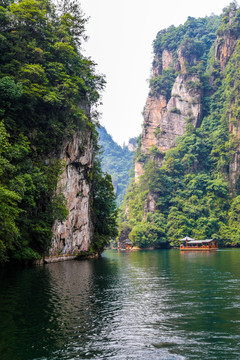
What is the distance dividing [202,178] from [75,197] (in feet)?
181

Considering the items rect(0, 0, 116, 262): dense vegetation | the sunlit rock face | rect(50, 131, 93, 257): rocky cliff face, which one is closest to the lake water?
rect(0, 0, 116, 262): dense vegetation

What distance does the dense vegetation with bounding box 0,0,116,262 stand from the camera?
24.6 metres

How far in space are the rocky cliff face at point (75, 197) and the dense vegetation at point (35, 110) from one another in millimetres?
1775

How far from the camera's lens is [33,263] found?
27.7 meters

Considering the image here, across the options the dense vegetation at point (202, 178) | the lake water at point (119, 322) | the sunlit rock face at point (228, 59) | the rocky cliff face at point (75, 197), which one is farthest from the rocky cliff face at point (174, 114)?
the lake water at point (119, 322)

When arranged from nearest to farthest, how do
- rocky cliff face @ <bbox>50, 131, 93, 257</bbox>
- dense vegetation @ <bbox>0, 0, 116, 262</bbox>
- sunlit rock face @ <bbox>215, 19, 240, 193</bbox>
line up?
dense vegetation @ <bbox>0, 0, 116, 262</bbox> → rocky cliff face @ <bbox>50, 131, 93, 257</bbox> → sunlit rock face @ <bbox>215, 19, 240, 193</bbox>

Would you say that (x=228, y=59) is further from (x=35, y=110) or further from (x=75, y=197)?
(x=35, y=110)

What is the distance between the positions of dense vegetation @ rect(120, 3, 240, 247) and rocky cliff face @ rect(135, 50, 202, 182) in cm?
318

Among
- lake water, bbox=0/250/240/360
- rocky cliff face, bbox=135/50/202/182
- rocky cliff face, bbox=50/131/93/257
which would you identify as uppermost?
rocky cliff face, bbox=135/50/202/182

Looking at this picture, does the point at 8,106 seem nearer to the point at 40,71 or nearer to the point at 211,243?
the point at 40,71

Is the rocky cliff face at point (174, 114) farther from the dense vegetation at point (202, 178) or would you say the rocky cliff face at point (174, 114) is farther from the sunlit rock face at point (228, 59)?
the sunlit rock face at point (228, 59)

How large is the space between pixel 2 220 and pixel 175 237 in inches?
2450

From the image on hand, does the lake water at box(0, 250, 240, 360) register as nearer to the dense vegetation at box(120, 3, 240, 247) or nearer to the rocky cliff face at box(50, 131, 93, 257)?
the rocky cliff face at box(50, 131, 93, 257)

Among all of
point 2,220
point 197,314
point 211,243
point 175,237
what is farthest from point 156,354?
point 175,237
